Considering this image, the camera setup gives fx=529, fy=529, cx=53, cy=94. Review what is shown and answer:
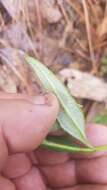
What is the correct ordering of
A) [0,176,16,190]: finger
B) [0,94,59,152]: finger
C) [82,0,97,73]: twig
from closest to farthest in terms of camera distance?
1. [0,94,59,152]: finger
2. [0,176,16,190]: finger
3. [82,0,97,73]: twig

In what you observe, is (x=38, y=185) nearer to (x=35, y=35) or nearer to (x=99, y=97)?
(x=99, y=97)

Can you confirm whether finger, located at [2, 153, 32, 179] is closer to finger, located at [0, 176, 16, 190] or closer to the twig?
finger, located at [0, 176, 16, 190]

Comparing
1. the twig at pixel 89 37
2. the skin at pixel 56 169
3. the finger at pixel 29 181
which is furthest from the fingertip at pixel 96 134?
the twig at pixel 89 37

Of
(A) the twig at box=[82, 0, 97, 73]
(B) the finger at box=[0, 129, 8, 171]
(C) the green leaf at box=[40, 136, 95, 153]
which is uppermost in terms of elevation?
(B) the finger at box=[0, 129, 8, 171]

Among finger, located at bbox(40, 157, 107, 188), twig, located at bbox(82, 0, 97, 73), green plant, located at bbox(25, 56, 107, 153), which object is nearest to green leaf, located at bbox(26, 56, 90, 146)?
green plant, located at bbox(25, 56, 107, 153)

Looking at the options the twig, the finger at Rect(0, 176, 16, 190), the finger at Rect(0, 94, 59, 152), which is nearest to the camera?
the finger at Rect(0, 94, 59, 152)

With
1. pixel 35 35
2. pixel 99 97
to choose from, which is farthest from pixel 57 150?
pixel 35 35

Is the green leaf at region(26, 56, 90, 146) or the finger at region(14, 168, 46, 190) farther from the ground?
the green leaf at region(26, 56, 90, 146)
